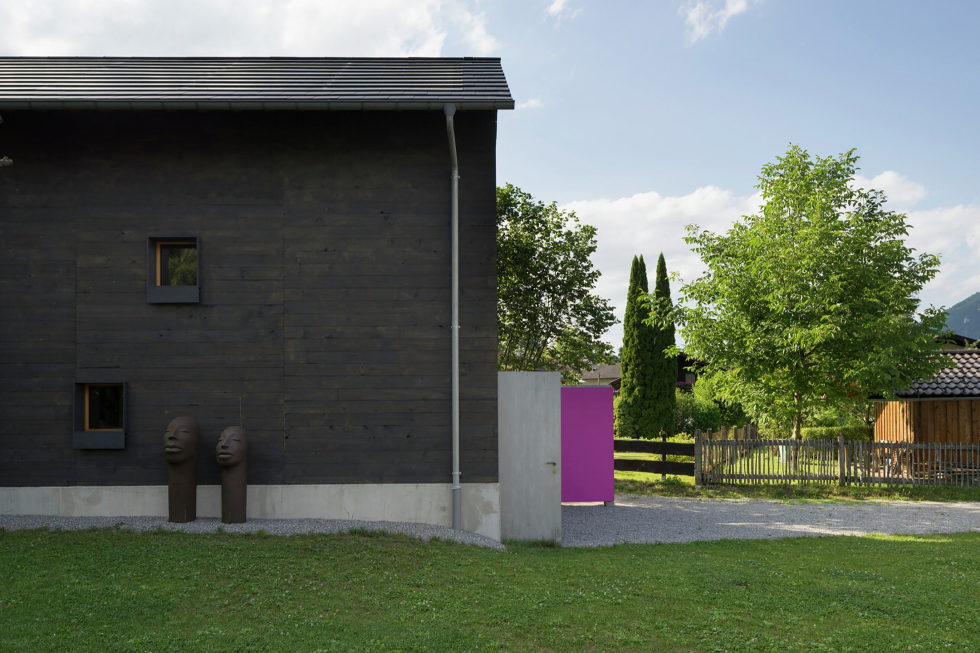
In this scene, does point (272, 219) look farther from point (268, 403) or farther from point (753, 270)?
point (753, 270)

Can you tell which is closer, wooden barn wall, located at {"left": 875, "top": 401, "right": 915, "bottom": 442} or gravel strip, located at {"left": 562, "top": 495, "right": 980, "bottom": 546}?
gravel strip, located at {"left": 562, "top": 495, "right": 980, "bottom": 546}

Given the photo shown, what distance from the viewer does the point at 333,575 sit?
689 centimetres

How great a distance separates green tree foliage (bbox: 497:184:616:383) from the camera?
22891mm

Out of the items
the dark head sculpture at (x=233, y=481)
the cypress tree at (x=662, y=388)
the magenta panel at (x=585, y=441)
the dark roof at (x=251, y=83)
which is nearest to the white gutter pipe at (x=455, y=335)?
the dark roof at (x=251, y=83)

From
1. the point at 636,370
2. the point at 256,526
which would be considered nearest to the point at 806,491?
the point at 636,370

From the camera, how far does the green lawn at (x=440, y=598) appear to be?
5406mm

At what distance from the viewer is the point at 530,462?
10.2 metres

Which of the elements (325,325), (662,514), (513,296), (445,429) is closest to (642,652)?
(445,429)

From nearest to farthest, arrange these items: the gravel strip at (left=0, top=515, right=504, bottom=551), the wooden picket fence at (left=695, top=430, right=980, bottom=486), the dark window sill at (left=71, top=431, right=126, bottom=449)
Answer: the gravel strip at (left=0, top=515, right=504, bottom=551), the dark window sill at (left=71, top=431, right=126, bottom=449), the wooden picket fence at (left=695, top=430, right=980, bottom=486)

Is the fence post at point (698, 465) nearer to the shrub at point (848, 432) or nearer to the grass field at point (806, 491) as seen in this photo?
the grass field at point (806, 491)

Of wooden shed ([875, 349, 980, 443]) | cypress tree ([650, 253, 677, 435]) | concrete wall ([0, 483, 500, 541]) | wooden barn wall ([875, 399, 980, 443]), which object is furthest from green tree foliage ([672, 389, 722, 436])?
concrete wall ([0, 483, 500, 541])

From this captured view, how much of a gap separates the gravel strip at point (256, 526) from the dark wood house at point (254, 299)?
0.25 meters

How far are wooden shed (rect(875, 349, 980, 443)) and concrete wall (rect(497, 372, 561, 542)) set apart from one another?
13089 mm

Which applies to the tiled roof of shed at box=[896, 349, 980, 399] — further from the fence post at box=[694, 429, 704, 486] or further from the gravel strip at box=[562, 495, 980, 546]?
the fence post at box=[694, 429, 704, 486]
